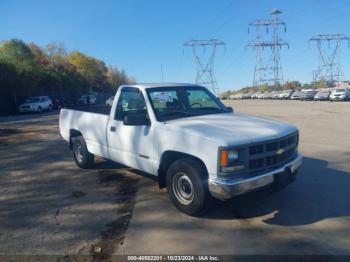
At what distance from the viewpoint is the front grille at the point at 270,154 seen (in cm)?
475

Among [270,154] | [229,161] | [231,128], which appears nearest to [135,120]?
[231,128]

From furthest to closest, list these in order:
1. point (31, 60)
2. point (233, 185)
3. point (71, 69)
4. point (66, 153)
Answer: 1. point (71, 69)
2. point (31, 60)
3. point (66, 153)
4. point (233, 185)

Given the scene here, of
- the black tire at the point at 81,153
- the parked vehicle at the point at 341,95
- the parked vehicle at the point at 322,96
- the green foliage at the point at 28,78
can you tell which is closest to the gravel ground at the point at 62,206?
the black tire at the point at 81,153

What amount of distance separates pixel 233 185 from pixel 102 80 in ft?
271

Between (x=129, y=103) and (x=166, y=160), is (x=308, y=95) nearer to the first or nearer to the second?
(x=129, y=103)

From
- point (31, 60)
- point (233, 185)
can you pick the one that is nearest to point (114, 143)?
point (233, 185)

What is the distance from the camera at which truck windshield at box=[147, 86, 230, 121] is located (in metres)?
5.92

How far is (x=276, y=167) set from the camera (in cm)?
505

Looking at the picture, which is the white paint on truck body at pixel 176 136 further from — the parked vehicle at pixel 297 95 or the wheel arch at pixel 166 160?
the parked vehicle at pixel 297 95

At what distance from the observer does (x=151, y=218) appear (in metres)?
5.20

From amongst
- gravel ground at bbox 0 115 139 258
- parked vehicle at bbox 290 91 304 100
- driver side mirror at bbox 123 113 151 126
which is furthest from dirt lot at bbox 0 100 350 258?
parked vehicle at bbox 290 91 304 100

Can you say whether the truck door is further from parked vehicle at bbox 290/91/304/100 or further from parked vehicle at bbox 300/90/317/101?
parked vehicle at bbox 290/91/304/100

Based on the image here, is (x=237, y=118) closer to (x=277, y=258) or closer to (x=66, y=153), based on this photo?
(x=277, y=258)

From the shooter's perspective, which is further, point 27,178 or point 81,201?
point 27,178
